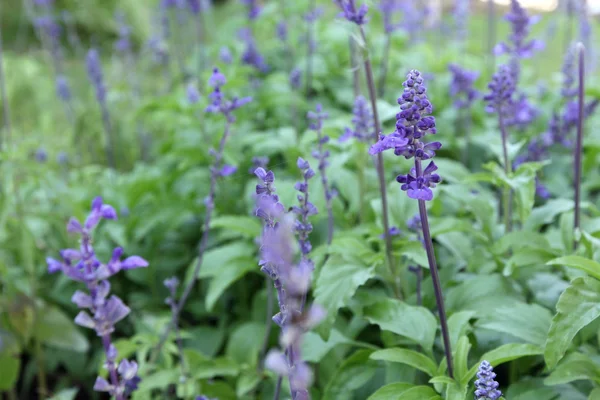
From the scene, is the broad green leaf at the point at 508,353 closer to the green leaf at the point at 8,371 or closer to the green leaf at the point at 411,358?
the green leaf at the point at 411,358

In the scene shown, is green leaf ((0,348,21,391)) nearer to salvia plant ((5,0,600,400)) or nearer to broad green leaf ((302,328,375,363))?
salvia plant ((5,0,600,400))

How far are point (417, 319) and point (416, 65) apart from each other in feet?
8.13

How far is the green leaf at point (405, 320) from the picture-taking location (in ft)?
5.58

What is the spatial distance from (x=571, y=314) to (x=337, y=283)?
637 mm

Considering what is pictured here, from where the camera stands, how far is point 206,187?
10.0 ft

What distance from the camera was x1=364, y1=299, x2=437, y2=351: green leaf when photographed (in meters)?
1.70

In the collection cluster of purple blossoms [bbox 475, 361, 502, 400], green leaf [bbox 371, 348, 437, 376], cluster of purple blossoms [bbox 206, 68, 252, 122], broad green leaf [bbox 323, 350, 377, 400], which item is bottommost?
broad green leaf [bbox 323, 350, 377, 400]

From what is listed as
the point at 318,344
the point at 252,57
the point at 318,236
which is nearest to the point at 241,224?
the point at 318,236

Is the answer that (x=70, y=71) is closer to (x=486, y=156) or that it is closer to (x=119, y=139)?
(x=119, y=139)

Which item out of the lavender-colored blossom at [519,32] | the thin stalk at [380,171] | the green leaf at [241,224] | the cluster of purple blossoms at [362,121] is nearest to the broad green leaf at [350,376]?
the thin stalk at [380,171]

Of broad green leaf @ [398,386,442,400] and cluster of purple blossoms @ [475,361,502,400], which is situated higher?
cluster of purple blossoms @ [475,361,502,400]

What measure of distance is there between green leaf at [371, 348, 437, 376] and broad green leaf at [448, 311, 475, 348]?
98 mm

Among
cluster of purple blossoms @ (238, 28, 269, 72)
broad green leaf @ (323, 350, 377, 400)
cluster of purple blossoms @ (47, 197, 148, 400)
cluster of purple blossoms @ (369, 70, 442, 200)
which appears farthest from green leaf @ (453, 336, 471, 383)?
cluster of purple blossoms @ (238, 28, 269, 72)

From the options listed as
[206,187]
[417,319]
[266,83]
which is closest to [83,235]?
[417,319]
